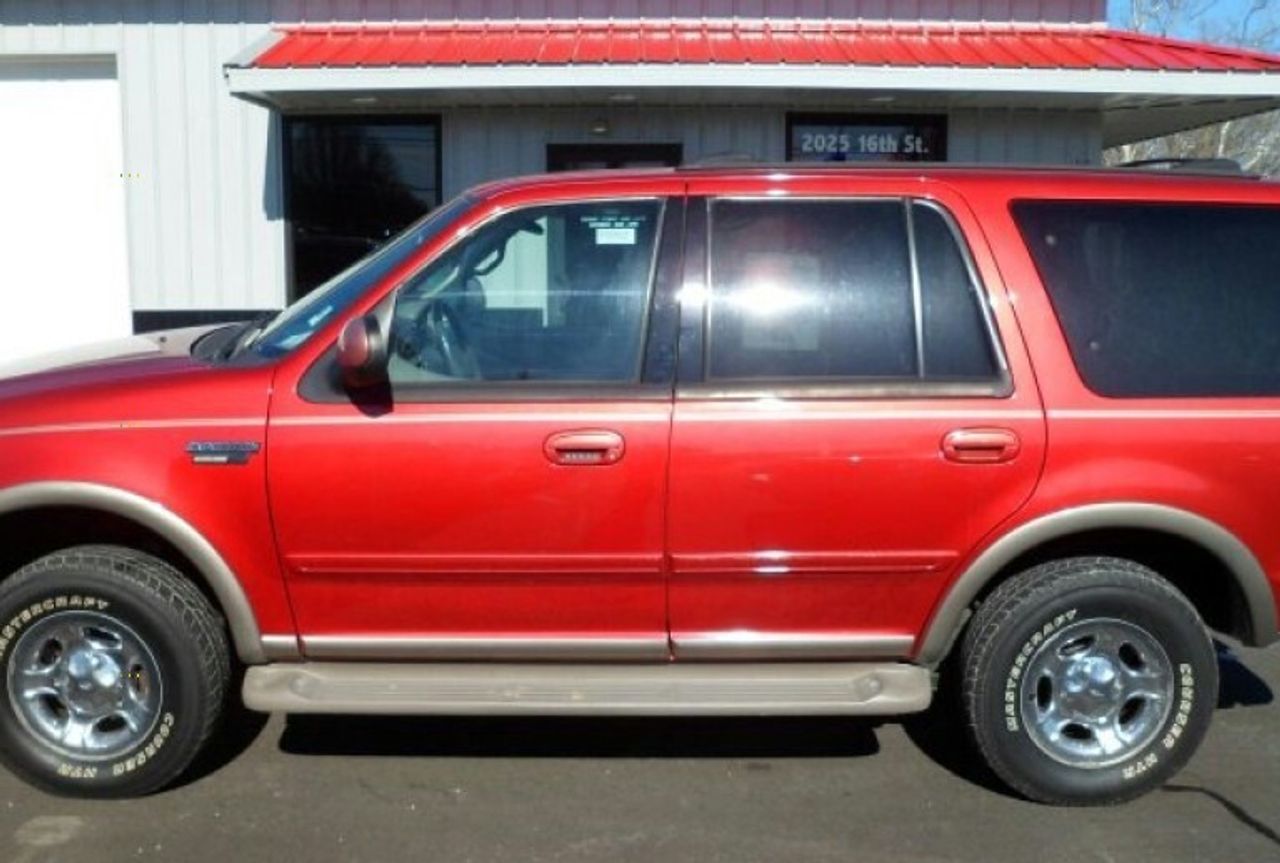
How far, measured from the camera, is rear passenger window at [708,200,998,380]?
383 centimetres

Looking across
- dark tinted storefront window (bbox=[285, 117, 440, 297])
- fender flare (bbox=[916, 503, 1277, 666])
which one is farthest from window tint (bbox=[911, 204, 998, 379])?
dark tinted storefront window (bbox=[285, 117, 440, 297])

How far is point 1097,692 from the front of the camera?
3910 millimetres

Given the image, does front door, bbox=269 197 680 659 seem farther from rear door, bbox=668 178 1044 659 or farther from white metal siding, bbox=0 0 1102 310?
white metal siding, bbox=0 0 1102 310

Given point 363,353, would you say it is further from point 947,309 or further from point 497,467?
point 947,309

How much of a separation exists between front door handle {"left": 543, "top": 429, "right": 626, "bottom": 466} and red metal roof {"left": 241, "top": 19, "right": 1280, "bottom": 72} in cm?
546

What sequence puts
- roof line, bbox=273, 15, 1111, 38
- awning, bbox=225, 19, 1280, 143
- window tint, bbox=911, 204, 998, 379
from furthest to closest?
roof line, bbox=273, 15, 1111, 38 < awning, bbox=225, 19, 1280, 143 < window tint, bbox=911, 204, 998, 379

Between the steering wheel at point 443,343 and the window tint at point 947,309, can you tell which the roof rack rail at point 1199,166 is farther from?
the steering wheel at point 443,343

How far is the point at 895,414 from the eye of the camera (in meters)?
3.76

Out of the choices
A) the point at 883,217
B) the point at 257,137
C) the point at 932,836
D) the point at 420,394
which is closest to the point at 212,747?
the point at 420,394

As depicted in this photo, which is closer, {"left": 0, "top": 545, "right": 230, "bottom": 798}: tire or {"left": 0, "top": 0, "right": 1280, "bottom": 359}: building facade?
{"left": 0, "top": 545, "right": 230, "bottom": 798}: tire

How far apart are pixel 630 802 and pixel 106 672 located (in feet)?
5.44

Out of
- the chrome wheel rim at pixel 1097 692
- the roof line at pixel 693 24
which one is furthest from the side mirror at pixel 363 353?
the roof line at pixel 693 24

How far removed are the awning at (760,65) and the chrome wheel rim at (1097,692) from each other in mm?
5639

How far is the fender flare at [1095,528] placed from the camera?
376 centimetres
